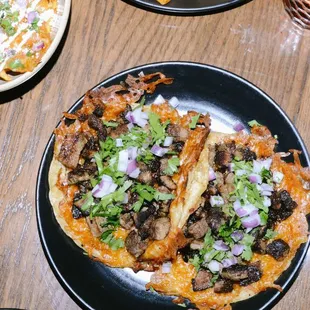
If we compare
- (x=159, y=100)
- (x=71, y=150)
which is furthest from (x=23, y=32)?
(x=159, y=100)

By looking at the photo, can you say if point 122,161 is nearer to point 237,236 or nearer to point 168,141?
point 168,141

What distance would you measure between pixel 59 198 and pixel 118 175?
0.40 m

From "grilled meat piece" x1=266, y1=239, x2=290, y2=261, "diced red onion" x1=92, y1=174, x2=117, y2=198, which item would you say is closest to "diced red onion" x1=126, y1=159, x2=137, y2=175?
"diced red onion" x1=92, y1=174, x2=117, y2=198

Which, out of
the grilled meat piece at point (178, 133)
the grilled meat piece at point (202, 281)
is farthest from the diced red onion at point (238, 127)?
the grilled meat piece at point (202, 281)

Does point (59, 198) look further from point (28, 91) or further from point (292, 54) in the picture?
point (292, 54)

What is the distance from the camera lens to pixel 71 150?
10.6 ft

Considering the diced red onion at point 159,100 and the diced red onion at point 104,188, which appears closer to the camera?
the diced red onion at point 104,188

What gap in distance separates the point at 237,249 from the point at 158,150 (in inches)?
27.3

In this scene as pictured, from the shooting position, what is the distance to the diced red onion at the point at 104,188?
3.14 metres

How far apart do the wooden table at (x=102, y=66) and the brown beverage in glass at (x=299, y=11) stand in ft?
0.16

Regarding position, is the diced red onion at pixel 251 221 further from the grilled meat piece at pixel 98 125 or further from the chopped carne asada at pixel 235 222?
the grilled meat piece at pixel 98 125

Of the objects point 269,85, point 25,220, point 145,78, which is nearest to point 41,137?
point 25,220

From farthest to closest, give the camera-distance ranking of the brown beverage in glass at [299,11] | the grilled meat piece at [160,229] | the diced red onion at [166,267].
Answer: the brown beverage in glass at [299,11]
the diced red onion at [166,267]
the grilled meat piece at [160,229]

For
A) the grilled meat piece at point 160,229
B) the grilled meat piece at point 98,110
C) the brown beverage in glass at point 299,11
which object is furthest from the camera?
the brown beverage in glass at point 299,11
